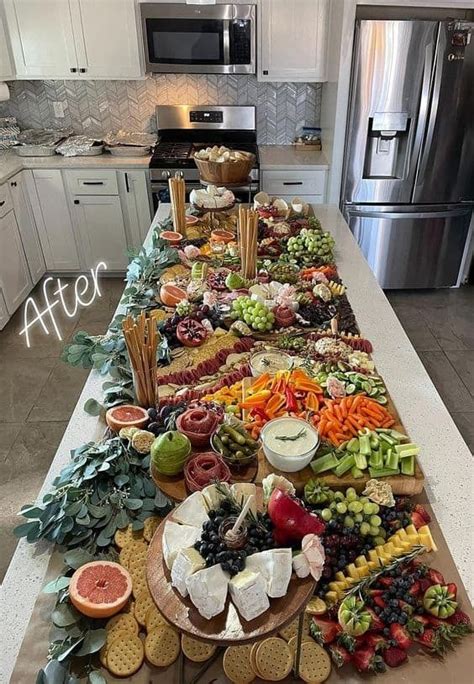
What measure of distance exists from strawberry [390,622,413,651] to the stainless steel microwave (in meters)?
4.03

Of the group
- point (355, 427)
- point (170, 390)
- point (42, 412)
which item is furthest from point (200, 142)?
point (355, 427)

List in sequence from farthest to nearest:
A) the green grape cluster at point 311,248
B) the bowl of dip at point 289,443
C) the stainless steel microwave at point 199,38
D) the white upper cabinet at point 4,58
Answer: the white upper cabinet at point 4,58 → the stainless steel microwave at point 199,38 → the green grape cluster at point 311,248 → the bowl of dip at point 289,443

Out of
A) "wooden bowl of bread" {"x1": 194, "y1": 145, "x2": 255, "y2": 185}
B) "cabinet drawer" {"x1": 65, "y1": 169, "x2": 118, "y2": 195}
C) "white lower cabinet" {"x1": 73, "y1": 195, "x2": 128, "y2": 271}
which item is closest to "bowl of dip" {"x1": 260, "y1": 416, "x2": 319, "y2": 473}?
"wooden bowl of bread" {"x1": 194, "y1": 145, "x2": 255, "y2": 185}

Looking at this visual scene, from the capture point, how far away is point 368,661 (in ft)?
3.33

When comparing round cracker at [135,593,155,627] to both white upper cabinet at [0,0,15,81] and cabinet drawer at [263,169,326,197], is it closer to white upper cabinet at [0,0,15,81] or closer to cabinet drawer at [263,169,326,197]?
cabinet drawer at [263,169,326,197]

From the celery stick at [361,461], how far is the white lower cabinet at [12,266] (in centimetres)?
322

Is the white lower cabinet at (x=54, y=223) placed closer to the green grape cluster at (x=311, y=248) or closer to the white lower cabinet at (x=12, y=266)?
the white lower cabinet at (x=12, y=266)

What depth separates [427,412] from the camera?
1661 millimetres

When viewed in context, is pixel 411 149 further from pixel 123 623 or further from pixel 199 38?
pixel 123 623

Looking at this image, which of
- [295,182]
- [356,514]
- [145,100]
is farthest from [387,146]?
[356,514]

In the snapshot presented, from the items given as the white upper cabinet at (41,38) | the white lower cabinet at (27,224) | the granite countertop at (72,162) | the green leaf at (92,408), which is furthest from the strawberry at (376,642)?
the white upper cabinet at (41,38)

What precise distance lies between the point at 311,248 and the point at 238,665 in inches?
76.9

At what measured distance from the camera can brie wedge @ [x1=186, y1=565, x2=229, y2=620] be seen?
0.89m

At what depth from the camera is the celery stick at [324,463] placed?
4.46 ft
